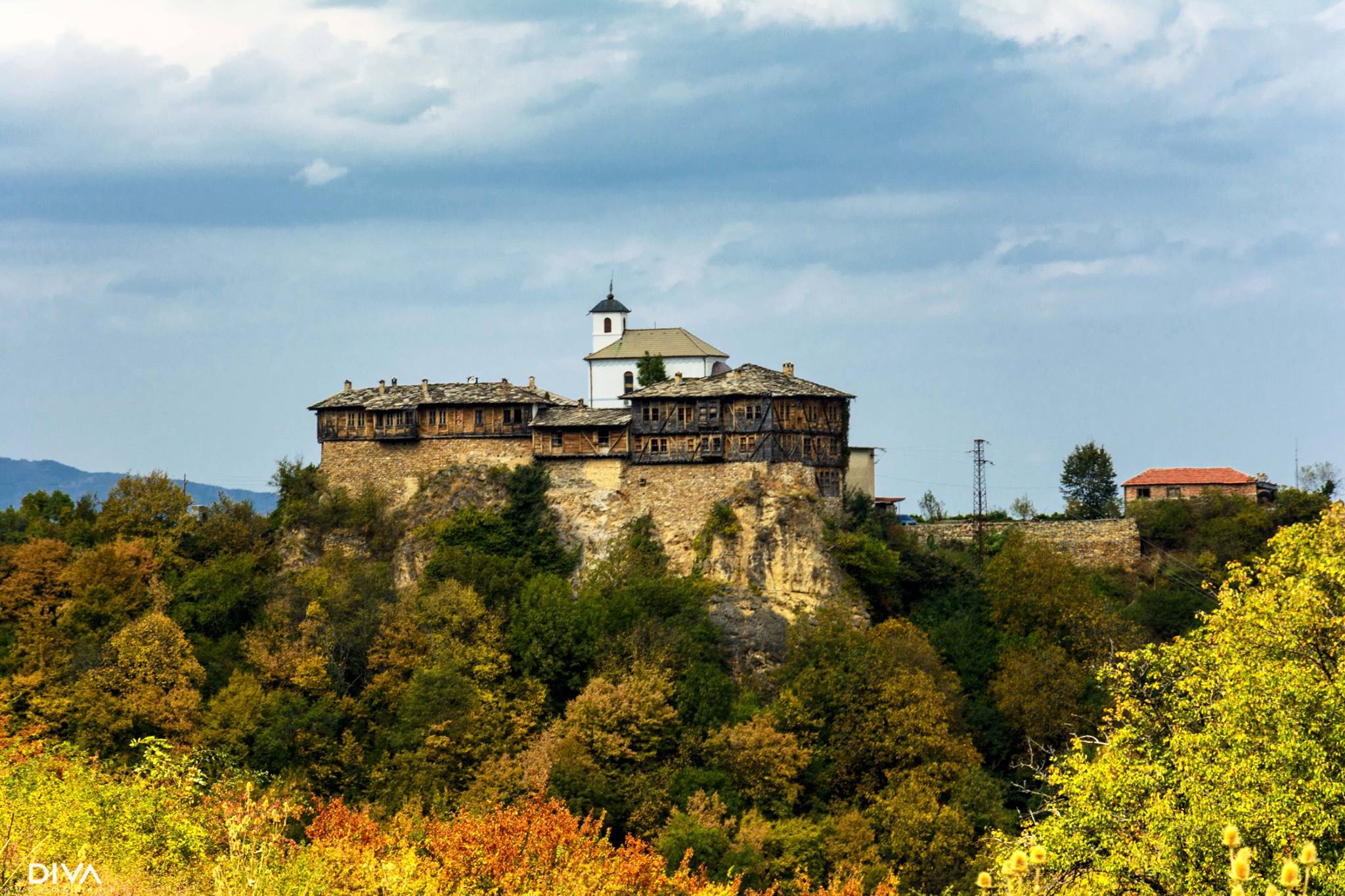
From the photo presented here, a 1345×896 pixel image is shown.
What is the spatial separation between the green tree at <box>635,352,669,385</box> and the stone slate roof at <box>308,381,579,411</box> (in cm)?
329

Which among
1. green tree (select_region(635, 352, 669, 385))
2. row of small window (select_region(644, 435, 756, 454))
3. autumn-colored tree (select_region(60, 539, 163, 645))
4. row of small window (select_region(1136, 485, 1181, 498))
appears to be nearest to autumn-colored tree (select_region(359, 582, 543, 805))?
row of small window (select_region(644, 435, 756, 454))

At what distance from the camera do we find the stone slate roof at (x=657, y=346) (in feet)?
221

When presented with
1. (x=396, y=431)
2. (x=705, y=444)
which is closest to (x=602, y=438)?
(x=705, y=444)

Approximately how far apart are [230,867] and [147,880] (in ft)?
28.2

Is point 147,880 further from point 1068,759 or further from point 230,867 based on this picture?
point 1068,759

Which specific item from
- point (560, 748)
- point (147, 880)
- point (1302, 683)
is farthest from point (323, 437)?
point (1302, 683)

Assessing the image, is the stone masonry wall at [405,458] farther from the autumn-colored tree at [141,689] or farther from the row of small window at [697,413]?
the autumn-colored tree at [141,689]

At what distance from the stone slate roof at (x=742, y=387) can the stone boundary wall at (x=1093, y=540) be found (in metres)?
9.91

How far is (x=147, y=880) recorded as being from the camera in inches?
992

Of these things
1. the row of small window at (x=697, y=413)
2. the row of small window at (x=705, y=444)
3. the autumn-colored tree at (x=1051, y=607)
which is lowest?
the autumn-colored tree at (x=1051, y=607)

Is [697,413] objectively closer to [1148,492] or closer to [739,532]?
[739,532]

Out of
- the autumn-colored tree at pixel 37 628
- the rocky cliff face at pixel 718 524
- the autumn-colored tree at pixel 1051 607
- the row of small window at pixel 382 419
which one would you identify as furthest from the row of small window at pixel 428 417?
the autumn-colored tree at pixel 1051 607

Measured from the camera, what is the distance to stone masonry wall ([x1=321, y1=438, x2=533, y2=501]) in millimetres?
61281

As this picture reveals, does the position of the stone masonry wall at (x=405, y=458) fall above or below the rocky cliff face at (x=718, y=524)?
above
